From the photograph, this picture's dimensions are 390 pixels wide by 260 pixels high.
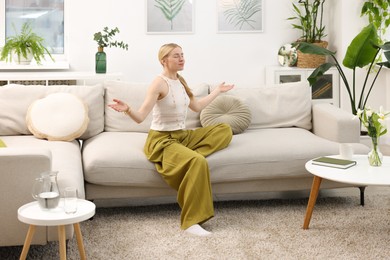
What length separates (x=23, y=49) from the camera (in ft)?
20.0

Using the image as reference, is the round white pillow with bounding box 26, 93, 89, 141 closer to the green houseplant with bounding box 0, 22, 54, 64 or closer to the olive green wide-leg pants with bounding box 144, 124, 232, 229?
the olive green wide-leg pants with bounding box 144, 124, 232, 229

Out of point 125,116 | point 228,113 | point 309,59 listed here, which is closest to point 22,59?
point 125,116

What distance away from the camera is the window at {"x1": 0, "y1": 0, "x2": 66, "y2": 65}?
6461 millimetres

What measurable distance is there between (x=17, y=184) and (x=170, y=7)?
4.03 meters

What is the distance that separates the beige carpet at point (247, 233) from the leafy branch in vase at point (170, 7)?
2.95 m

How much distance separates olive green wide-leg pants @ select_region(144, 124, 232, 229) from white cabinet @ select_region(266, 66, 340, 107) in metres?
2.63

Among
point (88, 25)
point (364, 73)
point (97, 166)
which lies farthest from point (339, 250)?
point (88, 25)

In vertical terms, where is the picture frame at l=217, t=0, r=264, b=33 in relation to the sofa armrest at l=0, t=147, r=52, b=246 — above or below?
above

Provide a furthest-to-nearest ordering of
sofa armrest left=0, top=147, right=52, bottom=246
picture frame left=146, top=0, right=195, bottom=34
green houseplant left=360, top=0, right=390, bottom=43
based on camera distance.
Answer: picture frame left=146, top=0, right=195, bottom=34 < green houseplant left=360, top=0, right=390, bottom=43 < sofa armrest left=0, top=147, right=52, bottom=246

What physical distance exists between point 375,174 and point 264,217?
2.53 feet

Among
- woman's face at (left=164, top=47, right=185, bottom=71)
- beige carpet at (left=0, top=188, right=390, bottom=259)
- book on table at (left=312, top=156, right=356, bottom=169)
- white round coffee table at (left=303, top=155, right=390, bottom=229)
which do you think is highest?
woman's face at (left=164, top=47, right=185, bottom=71)

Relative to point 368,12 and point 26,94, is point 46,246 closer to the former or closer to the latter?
point 26,94

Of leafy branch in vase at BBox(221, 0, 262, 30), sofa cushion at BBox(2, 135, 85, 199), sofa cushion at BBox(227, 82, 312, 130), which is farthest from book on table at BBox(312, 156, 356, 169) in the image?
leafy branch in vase at BBox(221, 0, 262, 30)

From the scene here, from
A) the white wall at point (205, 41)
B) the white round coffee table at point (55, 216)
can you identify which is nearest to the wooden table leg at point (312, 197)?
the white round coffee table at point (55, 216)
